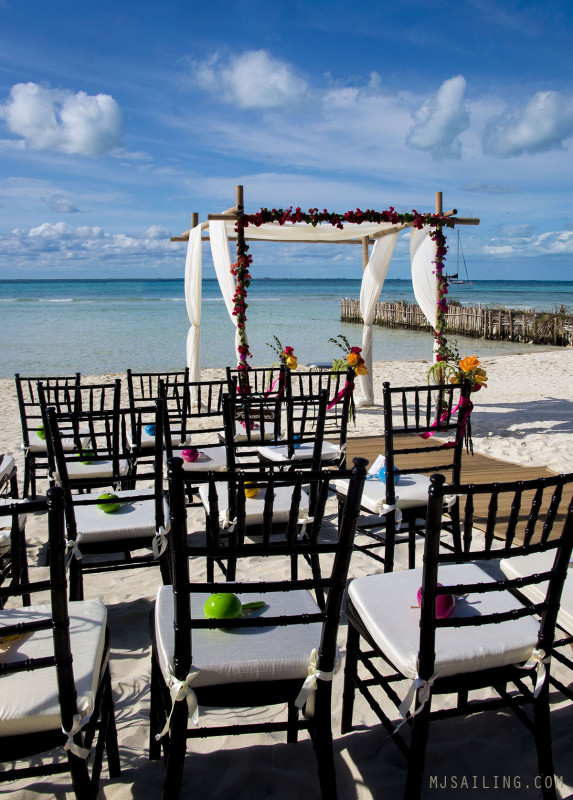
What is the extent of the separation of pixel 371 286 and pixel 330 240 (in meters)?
1.13

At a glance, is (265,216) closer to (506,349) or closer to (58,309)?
(506,349)

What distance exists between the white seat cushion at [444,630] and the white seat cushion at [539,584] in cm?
16

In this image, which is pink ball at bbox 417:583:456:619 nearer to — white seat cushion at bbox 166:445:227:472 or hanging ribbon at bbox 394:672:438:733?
hanging ribbon at bbox 394:672:438:733

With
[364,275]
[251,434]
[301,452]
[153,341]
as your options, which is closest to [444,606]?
[301,452]

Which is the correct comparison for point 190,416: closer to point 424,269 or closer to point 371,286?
point 424,269

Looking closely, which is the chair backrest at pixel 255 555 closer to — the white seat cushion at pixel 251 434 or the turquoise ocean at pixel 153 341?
the white seat cushion at pixel 251 434

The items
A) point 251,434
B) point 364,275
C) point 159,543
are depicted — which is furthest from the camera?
point 364,275

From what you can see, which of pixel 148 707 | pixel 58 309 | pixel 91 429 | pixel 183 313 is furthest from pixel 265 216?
pixel 58 309

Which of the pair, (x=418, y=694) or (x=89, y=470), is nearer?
(x=418, y=694)

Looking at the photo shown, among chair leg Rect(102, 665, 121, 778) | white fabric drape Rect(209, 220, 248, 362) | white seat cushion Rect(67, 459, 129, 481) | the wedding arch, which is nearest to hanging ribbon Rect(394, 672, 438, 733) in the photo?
chair leg Rect(102, 665, 121, 778)

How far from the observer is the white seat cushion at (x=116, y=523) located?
2.42 meters

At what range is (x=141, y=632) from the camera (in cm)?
251

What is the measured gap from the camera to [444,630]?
1642 mm

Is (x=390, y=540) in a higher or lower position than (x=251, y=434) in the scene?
lower
